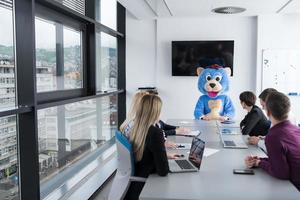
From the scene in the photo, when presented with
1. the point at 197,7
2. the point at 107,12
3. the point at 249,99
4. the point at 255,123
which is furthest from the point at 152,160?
the point at 107,12

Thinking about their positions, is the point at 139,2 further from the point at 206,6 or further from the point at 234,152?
the point at 234,152

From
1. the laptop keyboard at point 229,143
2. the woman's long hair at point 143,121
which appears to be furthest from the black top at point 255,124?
the woman's long hair at point 143,121

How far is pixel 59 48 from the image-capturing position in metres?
3.52

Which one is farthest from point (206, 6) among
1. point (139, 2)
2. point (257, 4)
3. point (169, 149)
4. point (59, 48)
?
point (169, 149)

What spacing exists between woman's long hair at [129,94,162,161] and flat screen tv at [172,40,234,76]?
3413 millimetres

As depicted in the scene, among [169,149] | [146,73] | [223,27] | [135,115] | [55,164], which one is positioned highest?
[223,27]

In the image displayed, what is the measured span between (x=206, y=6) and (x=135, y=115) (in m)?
3.18

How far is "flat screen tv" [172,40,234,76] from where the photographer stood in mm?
5633

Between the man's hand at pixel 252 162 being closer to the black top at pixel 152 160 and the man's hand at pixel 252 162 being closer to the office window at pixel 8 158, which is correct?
the black top at pixel 152 160

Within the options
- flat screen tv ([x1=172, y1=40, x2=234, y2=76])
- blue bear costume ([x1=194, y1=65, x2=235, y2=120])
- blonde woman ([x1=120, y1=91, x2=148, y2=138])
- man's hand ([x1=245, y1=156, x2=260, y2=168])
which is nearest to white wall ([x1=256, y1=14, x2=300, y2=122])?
flat screen tv ([x1=172, y1=40, x2=234, y2=76])

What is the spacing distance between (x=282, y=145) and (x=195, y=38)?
398 cm

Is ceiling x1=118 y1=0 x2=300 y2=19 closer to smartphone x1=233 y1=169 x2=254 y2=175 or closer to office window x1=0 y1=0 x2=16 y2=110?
office window x1=0 y1=0 x2=16 y2=110

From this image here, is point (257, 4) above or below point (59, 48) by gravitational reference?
above

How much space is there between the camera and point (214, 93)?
497cm
